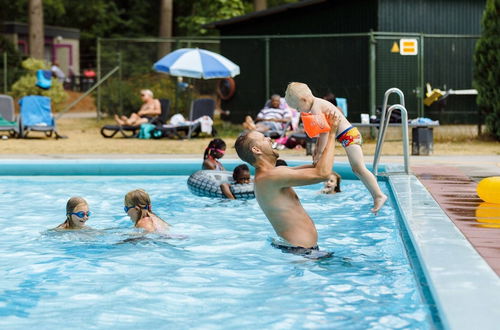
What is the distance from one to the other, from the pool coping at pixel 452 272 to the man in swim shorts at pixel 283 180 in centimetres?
81

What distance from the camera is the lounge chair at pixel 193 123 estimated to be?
1816cm

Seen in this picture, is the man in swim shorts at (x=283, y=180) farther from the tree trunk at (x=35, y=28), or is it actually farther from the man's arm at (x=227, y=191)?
the tree trunk at (x=35, y=28)

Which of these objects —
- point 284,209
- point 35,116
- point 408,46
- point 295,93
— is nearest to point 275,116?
point 408,46

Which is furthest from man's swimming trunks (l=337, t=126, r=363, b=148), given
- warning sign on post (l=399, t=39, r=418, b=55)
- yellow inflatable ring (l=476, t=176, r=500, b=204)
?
warning sign on post (l=399, t=39, r=418, b=55)

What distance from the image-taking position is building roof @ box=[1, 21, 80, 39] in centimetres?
4238

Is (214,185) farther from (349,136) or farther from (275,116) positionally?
(275,116)

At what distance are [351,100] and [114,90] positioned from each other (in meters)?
6.72

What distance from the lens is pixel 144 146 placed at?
54.9ft

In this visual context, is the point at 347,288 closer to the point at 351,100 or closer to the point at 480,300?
the point at 480,300

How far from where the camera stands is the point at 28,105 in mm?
18297

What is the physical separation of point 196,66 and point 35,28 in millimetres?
16624

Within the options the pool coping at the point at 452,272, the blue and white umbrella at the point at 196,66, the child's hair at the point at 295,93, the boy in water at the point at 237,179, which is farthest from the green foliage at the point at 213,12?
the pool coping at the point at 452,272

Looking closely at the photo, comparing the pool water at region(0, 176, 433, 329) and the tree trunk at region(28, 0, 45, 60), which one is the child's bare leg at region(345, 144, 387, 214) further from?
the tree trunk at region(28, 0, 45, 60)

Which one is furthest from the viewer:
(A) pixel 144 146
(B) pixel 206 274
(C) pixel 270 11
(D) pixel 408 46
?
(C) pixel 270 11
